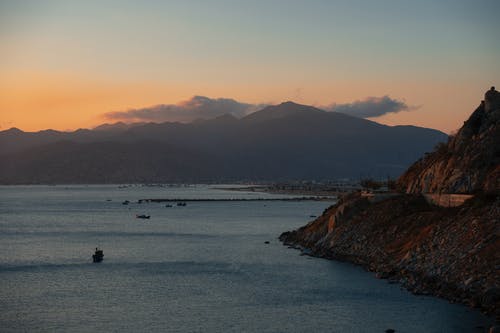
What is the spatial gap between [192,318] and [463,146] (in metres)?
39.3

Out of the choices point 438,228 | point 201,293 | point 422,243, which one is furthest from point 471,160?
point 201,293

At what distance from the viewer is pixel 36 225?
416 ft

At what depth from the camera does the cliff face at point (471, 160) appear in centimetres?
6425

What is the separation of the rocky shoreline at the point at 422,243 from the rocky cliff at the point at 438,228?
67 millimetres

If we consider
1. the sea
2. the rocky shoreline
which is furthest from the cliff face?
the sea

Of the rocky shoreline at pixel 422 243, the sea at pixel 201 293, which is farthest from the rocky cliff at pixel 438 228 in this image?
the sea at pixel 201 293

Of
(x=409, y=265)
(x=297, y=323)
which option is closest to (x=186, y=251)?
(x=409, y=265)

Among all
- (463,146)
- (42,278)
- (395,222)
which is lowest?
(42,278)

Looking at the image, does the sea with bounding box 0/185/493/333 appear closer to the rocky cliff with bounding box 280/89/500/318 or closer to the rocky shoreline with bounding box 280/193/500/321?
the rocky shoreline with bounding box 280/193/500/321

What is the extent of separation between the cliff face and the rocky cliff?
3.9 inches

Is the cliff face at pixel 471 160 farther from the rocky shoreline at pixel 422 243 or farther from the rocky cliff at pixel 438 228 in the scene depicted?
the rocky shoreline at pixel 422 243

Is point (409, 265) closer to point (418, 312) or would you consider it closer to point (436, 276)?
point (436, 276)

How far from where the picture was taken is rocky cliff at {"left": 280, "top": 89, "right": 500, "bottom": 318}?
153 feet

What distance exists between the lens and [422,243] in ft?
184
